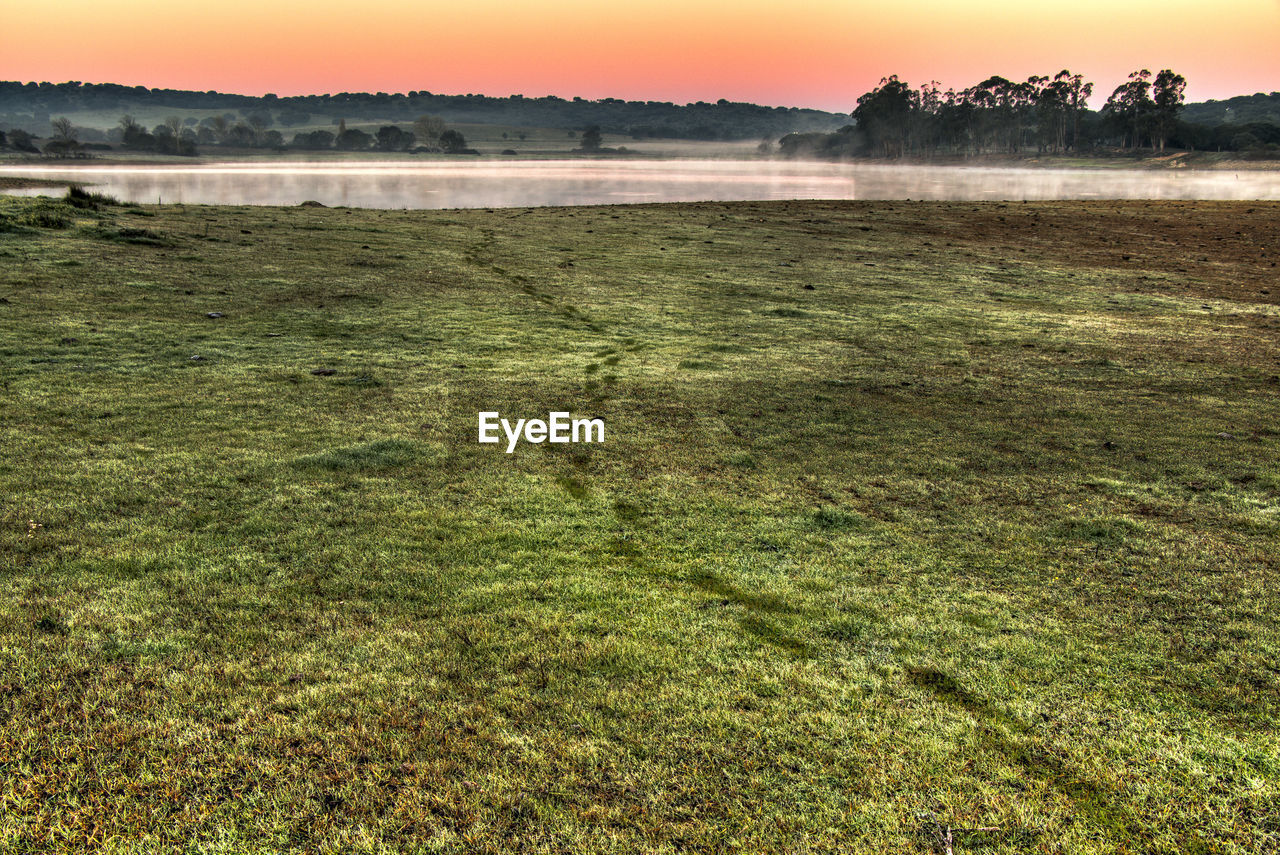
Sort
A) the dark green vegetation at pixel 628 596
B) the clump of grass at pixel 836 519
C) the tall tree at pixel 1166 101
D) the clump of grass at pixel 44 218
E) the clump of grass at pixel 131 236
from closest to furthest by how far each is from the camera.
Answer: the dark green vegetation at pixel 628 596 < the clump of grass at pixel 836 519 < the clump of grass at pixel 44 218 < the clump of grass at pixel 131 236 < the tall tree at pixel 1166 101

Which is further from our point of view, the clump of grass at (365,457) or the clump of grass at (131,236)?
the clump of grass at (131,236)

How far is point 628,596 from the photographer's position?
217 inches

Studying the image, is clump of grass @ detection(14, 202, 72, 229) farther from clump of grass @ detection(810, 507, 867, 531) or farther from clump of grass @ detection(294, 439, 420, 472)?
clump of grass @ detection(810, 507, 867, 531)

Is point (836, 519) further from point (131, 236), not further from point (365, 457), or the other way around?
point (131, 236)

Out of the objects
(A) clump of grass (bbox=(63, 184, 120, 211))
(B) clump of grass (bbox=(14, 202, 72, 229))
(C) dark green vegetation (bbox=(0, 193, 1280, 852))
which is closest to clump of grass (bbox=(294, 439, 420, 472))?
(C) dark green vegetation (bbox=(0, 193, 1280, 852))

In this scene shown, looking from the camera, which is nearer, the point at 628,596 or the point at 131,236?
the point at 628,596

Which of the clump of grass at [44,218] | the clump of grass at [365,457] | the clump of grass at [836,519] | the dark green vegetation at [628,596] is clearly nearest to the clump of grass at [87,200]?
the clump of grass at [44,218]

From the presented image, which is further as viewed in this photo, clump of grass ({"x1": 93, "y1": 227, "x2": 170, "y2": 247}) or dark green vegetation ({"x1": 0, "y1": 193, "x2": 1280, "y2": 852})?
clump of grass ({"x1": 93, "y1": 227, "x2": 170, "y2": 247})

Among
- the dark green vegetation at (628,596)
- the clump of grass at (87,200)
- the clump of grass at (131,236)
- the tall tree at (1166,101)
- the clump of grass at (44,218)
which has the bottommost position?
the dark green vegetation at (628,596)

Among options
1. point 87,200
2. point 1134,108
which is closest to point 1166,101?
point 1134,108

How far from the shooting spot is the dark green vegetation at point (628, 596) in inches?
143

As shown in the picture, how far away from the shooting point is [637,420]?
9.87 meters

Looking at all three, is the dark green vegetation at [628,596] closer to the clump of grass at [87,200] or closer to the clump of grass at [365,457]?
the clump of grass at [365,457]

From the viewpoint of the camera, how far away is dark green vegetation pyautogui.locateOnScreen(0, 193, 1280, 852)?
3.63m
